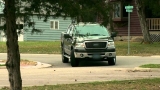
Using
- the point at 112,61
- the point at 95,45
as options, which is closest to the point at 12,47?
the point at 95,45

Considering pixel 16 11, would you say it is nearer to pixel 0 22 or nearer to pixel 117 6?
pixel 0 22

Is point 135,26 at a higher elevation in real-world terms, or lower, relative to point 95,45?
higher

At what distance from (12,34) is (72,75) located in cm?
617

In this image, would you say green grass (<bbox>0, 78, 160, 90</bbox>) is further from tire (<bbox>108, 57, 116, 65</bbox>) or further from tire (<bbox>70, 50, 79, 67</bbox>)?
tire (<bbox>108, 57, 116, 65</bbox>)

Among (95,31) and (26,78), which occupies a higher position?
(95,31)

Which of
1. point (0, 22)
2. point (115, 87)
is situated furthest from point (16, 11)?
point (115, 87)

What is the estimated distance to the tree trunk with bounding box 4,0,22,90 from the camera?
5355mm

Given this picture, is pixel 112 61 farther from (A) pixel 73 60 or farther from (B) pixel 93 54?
(A) pixel 73 60

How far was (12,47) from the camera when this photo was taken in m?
5.74

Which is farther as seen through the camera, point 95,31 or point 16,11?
point 95,31

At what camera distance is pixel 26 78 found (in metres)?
11.0

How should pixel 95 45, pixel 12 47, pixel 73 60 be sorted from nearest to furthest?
pixel 12 47 < pixel 95 45 < pixel 73 60

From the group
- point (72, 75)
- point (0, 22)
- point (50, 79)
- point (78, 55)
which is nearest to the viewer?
point (0, 22)

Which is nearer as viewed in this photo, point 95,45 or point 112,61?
point 95,45
